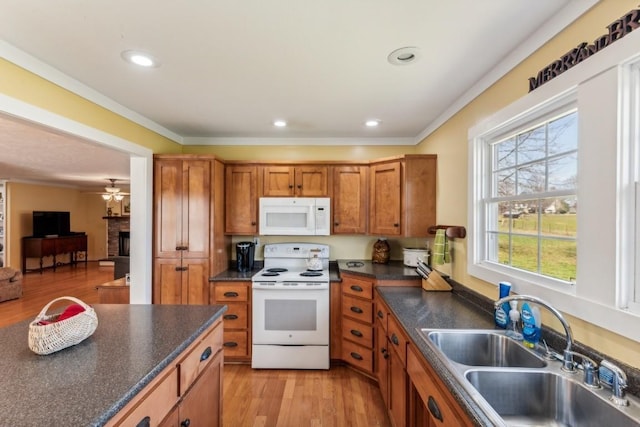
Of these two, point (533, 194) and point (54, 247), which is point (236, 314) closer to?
point (533, 194)

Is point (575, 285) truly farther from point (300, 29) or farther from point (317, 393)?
point (317, 393)

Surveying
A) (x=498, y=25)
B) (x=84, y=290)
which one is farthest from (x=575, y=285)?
(x=84, y=290)

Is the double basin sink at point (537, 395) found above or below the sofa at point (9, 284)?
above

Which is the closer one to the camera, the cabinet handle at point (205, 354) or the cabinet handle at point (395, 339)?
the cabinet handle at point (205, 354)

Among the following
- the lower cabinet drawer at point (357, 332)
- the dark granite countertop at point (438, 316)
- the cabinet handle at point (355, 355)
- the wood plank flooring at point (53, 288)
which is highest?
the dark granite countertop at point (438, 316)

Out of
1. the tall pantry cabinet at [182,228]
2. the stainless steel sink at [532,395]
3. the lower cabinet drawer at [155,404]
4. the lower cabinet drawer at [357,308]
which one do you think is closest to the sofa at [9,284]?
the tall pantry cabinet at [182,228]

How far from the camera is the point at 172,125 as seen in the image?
3016mm

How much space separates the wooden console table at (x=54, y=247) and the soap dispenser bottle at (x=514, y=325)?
10401mm

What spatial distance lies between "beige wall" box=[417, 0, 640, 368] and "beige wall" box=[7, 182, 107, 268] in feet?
32.4

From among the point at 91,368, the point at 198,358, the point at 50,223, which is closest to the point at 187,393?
the point at 198,358

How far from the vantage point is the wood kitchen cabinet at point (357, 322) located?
2.70m

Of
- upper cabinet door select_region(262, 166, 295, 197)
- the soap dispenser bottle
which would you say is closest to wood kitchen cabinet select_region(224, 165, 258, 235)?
upper cabinet door select_region(262, 166, 295, 197)

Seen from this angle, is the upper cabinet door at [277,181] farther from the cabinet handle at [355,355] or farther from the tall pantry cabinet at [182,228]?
the cabinet handle at [355,355]

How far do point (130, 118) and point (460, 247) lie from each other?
3.00 metres
